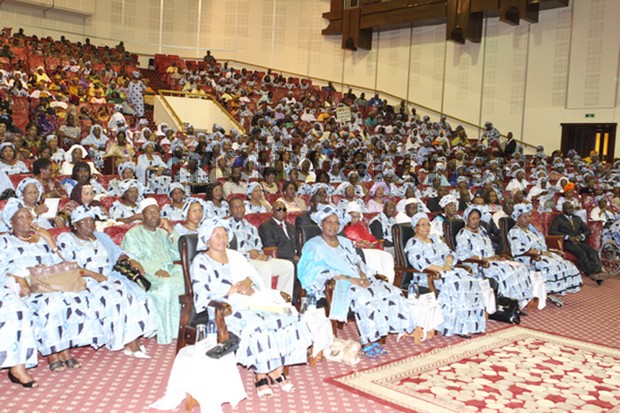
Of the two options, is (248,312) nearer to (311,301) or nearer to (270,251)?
(311,301)

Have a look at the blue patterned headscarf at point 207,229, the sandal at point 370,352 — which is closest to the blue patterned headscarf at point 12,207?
the blue patterned headscarf at point 207,229

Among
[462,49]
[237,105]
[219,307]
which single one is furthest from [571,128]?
[219,307]

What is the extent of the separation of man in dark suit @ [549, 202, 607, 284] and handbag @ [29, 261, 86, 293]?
6.16 m

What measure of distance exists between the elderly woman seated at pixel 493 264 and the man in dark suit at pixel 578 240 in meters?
2.17

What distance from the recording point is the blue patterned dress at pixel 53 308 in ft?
12.6

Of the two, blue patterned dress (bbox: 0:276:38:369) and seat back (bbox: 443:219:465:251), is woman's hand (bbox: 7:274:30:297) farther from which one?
seat back (bbox: 443:219:465:251)

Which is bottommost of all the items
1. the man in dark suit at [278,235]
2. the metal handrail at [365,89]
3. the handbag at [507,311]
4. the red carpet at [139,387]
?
the red carpet at [139,387]

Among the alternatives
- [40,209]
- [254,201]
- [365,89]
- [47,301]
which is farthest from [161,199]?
[365,89]

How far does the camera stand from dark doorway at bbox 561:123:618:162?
630 inches

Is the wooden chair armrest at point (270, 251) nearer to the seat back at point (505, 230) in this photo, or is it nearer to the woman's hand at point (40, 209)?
the woman's hand at point (40, 209)

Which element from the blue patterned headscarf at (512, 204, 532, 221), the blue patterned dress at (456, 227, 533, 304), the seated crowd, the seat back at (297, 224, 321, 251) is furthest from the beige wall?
the seat back at (297, 224, 321, 251)

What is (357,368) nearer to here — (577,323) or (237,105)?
(577,323)

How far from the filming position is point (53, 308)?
3.88m

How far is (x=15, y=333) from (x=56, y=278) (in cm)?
50
